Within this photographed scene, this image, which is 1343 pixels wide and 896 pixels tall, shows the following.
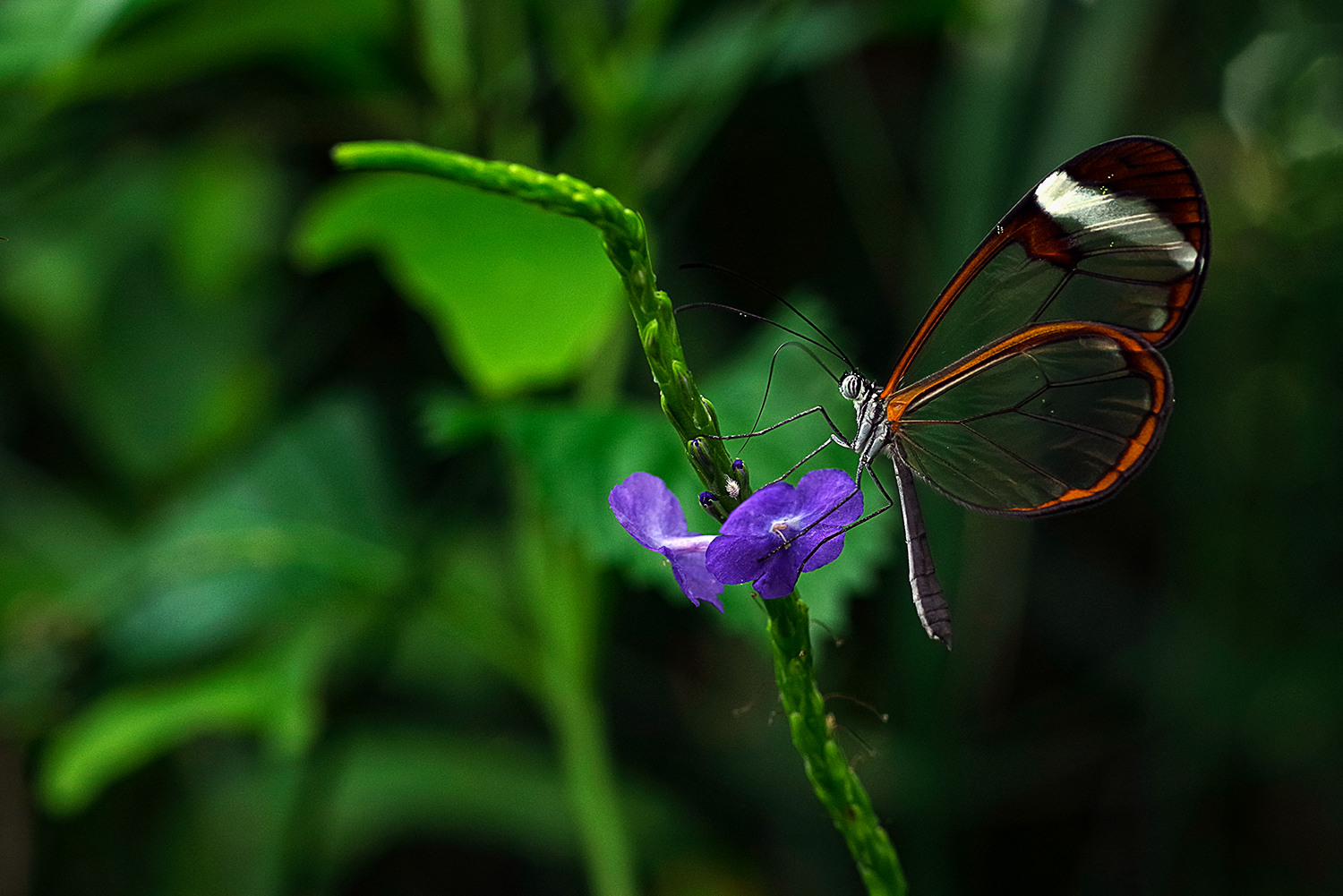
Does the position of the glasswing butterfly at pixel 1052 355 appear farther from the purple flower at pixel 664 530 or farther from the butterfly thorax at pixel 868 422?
the purple flower at pixel 664 530

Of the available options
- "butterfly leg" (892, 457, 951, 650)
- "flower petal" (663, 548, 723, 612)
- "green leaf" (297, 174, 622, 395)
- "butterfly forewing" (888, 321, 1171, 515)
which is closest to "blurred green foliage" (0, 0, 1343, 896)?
"green leaf" (297, 174, 622, 395)

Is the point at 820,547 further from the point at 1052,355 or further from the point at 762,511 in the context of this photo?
the point at 1052,355

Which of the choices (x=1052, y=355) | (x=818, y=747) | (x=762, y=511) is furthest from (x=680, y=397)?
(x=1052, y=355)

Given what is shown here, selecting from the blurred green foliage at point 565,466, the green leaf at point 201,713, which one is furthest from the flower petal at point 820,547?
the green leaf at point 201,713

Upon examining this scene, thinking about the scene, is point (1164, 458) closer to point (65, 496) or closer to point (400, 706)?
point (400, 706)

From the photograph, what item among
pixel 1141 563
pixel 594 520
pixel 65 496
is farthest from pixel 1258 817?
pixel 65 496

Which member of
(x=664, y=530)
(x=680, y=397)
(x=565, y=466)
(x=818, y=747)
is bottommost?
(x=565, y=466)
